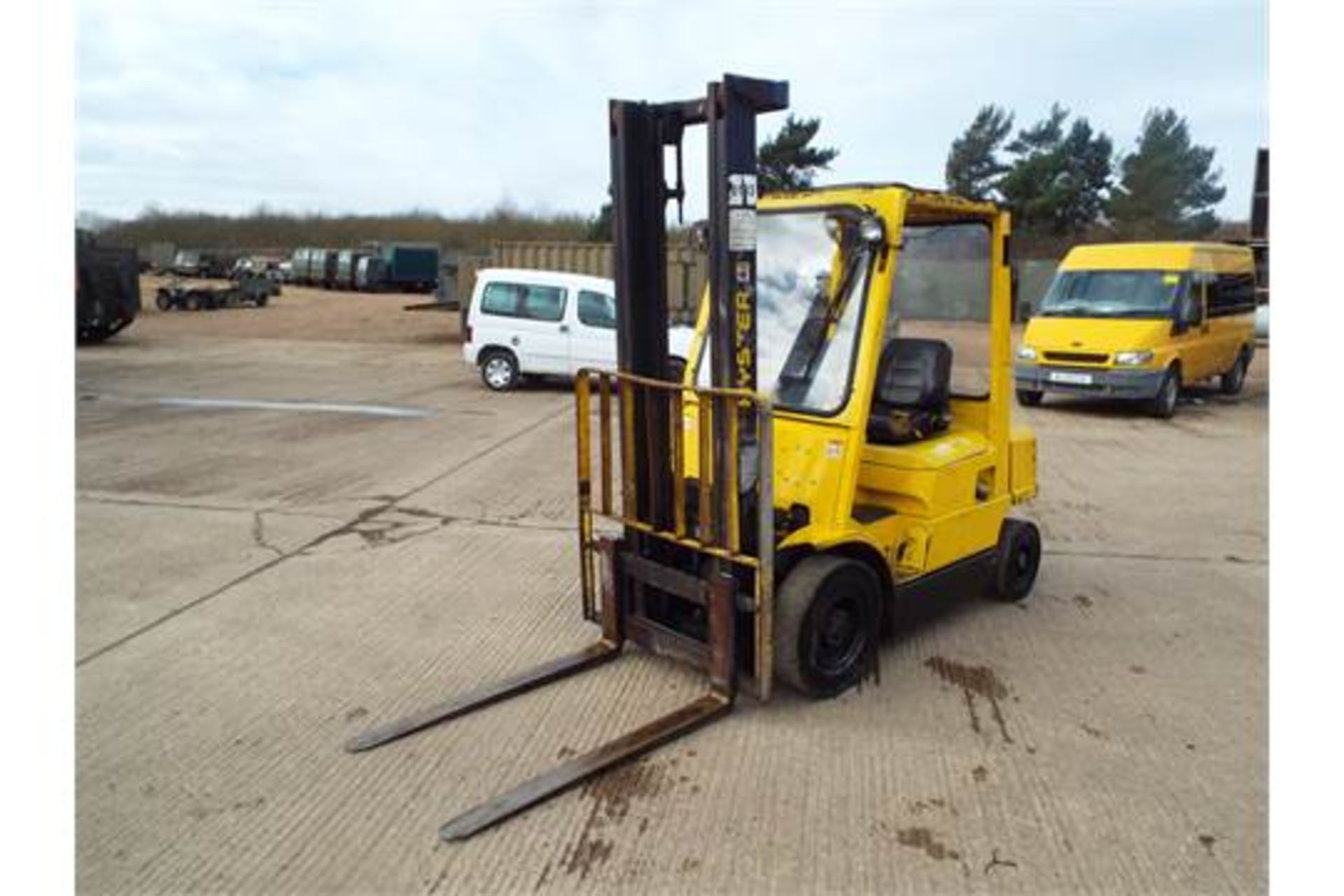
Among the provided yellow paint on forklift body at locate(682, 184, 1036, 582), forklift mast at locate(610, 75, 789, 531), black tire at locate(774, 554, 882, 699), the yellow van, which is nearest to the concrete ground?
black tire at locate(774, 554, 882, 699)

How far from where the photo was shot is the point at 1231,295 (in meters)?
13.7

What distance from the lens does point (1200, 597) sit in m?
5.28

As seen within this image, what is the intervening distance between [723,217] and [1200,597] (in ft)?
12.3

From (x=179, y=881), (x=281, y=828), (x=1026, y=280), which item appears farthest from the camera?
(x=1026, y=280)

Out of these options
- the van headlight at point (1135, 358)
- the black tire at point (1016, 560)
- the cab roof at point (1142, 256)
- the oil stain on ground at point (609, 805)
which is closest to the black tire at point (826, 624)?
the oil stain on ground at point (609, 805)

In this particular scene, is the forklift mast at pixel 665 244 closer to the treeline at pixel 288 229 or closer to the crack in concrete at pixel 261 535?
the crack in concrete at pixel 261 535

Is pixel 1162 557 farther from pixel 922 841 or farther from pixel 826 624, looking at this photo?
pixel 922 841

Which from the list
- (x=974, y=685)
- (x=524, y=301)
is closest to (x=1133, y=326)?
(x=524, y=301)

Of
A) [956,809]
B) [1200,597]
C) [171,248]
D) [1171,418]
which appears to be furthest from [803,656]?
[171,248]

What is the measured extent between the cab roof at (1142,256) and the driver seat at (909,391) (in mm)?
9522

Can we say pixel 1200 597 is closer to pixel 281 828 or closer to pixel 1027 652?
pixel 1027 652

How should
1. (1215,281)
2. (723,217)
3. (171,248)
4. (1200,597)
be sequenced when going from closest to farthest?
(723,217)
(1200,597)
(1215,281)
(171,248)

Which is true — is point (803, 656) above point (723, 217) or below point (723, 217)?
below

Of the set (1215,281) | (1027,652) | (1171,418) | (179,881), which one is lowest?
(179,881)
